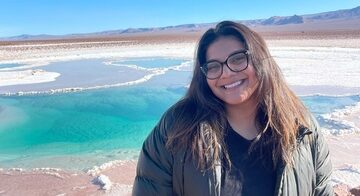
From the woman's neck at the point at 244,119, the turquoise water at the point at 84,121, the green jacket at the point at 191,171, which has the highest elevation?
the woman's neck at the point at 244,119

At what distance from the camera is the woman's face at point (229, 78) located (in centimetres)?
158

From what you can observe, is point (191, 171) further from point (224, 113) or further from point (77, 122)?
point (77, 122)

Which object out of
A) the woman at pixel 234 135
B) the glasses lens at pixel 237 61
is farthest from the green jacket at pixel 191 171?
the glasses lens at pixel 237 61

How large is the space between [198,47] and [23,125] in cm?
657

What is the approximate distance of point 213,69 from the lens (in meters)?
1.61

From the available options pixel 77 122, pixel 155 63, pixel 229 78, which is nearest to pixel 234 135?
pixel 229 78

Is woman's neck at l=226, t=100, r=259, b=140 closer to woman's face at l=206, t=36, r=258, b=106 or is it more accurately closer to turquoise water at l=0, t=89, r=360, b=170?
woman's face at l=206, t=36, r=258, b=106

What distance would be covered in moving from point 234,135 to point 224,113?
100mm

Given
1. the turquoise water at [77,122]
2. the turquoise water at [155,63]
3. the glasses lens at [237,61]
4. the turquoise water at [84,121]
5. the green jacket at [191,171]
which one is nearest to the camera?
the green jacket at [191,171]

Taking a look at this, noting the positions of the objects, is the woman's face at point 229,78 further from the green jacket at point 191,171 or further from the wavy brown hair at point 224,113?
the green jacket at point 191,171

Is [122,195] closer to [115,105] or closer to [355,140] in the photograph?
[355,140]

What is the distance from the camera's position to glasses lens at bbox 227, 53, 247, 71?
158 cm

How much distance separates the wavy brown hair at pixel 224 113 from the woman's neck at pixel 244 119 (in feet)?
0.10

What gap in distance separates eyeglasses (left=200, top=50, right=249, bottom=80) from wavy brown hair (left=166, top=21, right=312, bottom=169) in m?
0.03
